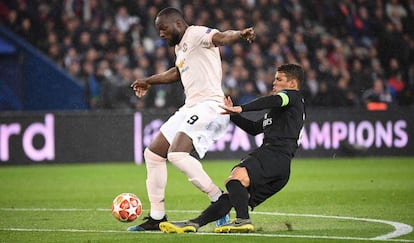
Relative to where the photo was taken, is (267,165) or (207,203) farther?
(207,203)

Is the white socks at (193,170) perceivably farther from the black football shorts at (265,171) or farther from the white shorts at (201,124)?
the black football shorts at (265,171)

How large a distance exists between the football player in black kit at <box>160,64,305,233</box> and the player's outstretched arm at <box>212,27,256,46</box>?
1.93ft

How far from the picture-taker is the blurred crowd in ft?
68.1

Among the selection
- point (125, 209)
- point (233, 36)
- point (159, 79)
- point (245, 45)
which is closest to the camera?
point (233, 36)

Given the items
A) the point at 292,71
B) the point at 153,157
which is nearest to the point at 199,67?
the point at 292,71

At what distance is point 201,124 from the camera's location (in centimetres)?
887

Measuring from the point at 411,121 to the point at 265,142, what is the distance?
39.8 feet

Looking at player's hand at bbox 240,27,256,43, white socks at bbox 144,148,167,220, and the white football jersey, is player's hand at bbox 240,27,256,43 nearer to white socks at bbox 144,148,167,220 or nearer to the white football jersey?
the white football jersey

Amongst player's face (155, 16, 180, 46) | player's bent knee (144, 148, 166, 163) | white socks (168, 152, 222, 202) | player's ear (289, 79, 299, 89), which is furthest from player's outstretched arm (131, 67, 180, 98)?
player's ear (289, 79, 299, 89)

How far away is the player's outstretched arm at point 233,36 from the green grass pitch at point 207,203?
67.2 inches

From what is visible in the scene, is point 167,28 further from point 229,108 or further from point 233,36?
point 229,108

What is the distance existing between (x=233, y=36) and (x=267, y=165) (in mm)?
1212

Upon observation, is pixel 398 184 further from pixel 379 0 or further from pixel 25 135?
pixel 379 0

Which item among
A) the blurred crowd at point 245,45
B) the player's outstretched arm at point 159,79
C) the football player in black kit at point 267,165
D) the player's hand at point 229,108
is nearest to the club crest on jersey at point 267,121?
the football player in black kit at point 267,165
